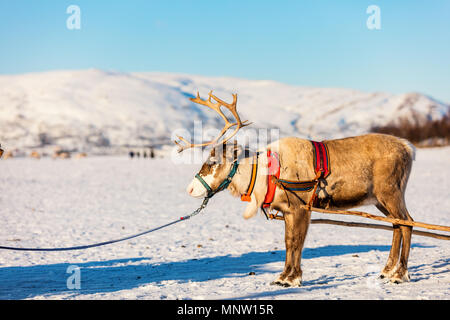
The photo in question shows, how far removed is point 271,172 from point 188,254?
3.98m

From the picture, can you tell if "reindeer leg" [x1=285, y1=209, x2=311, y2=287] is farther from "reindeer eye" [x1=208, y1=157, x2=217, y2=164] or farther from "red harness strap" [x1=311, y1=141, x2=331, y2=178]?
"reindeer eye" [x1=208, y1=157, x2=217, y2=164]

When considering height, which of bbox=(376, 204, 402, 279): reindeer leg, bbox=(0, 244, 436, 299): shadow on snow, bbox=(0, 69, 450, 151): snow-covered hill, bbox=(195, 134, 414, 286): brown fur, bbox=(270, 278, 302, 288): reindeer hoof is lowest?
bbox=(0, 244, 436, 299): shadow on snow

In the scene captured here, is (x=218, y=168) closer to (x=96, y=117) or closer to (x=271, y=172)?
(x=271, y=172)

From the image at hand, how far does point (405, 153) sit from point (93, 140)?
14140 cm

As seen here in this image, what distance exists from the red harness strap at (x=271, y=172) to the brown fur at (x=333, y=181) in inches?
2.3

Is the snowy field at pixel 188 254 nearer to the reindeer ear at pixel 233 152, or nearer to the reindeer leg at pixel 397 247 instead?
the reindeer leg at pixel 397 247

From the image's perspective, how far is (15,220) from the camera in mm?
14234

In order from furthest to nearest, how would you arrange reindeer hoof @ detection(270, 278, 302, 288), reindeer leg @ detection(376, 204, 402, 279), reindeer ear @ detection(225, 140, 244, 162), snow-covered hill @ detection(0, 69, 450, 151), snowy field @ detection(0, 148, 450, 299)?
snow-covered hill @ detection(0, 69, 450, 151)
reindeer leg @ detection(376, 204, 402, 279)
reindeer ear @ detection(225, 140, 244, 162)
reindeer hoof @ detection(270, 278, 302, 288)
snowy field @ detection(0, 148, 450, 299)

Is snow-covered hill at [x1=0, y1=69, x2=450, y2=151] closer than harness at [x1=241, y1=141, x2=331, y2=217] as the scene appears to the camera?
No

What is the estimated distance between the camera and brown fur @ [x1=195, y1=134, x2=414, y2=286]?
6.80 m

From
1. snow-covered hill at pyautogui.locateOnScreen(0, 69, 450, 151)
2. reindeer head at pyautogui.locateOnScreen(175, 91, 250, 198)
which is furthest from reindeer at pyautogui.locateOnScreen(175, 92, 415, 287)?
snow-covered hill at pyautogui.locateOnScreen(0, 69, 450, 151)

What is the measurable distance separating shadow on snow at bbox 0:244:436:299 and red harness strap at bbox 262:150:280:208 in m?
1.81
